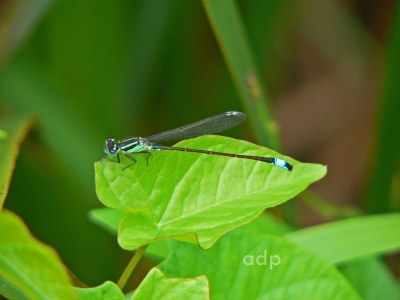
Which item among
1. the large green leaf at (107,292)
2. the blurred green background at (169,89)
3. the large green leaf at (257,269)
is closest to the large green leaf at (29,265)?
the large green leaf at (107,292)

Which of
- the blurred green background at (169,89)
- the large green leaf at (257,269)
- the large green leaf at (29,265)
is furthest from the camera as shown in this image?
the blurred green background at (169,89)

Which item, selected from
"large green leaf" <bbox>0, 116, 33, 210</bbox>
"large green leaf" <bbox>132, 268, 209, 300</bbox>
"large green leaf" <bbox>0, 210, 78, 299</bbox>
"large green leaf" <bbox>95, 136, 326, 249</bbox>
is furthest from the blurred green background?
"large green leaf" <bbox>0, 210, 78, 299</bbox>

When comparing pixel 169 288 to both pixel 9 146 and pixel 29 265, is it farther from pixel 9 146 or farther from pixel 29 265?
pixel 9 146

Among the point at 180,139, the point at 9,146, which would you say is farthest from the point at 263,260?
the point at 180,139

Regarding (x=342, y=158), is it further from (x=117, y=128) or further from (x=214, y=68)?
(x=117, y=128)

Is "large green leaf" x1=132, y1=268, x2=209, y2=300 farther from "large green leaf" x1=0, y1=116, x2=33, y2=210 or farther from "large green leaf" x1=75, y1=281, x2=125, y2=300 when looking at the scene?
"large green leaf" x1=0, y1=116, x2=33, y2=210

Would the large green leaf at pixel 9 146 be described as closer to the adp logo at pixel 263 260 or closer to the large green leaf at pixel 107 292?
the large green leaf at pixel 107 292
